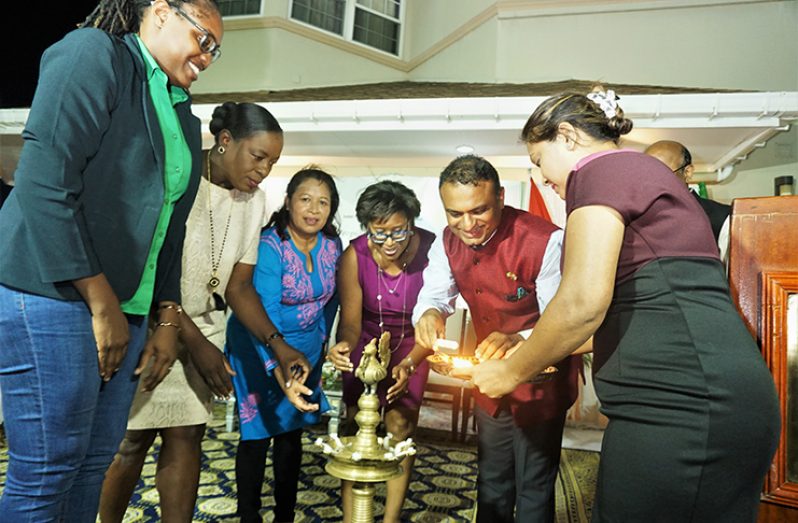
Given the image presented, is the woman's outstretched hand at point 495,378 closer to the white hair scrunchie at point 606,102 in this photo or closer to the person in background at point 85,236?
the white hair scrunchie at point 606,102

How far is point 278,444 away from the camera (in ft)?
8.87

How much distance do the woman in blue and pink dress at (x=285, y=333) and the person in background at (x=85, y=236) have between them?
1049 millimetres

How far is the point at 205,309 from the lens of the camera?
2.35 m

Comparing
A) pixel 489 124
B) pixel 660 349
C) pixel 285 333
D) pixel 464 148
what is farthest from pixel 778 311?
pixel 464 148

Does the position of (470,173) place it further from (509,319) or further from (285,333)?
(285,333)

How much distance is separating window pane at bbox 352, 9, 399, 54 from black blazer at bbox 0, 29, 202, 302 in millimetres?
8845

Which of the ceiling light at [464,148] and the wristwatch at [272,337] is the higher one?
the ceiling light at [464,148]

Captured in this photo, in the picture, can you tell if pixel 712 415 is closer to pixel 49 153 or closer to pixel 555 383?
pixel 555 383

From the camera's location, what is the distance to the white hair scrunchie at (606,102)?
150 centimetres

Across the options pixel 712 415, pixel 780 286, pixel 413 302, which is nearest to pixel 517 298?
pixel 413 302

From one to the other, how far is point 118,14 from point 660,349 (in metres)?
1.58

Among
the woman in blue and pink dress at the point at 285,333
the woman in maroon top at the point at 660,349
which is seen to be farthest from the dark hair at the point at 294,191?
the woman in maroon top at the point at 660,349

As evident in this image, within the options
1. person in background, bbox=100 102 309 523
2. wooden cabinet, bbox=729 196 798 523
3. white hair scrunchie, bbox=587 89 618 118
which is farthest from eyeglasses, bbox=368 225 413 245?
wooden cabinet, bbox=729 196 798 523

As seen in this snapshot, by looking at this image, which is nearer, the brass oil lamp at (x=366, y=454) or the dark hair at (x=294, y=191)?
the brass oil lamp at (x=366, y=454)
